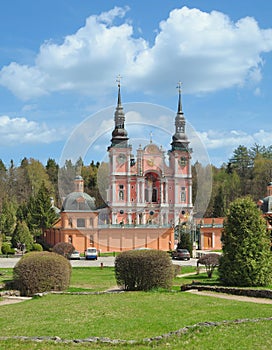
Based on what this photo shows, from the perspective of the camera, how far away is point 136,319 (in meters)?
12.1

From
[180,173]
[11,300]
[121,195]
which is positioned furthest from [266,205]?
[11,300]

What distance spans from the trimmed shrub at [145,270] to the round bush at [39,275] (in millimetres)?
2346

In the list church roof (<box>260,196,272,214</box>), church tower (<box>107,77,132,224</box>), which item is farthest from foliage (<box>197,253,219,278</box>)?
church roof (<box>260,196,272,214</box>)

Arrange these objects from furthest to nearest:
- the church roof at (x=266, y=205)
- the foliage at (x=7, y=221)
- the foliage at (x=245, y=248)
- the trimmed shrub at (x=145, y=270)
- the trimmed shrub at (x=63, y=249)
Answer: the foliage at (x=7, y=221)
the church roof at (x=266, y=205)
the trimmed shrub at (x=63, y=249)
the foliage at (x=245, y=248)
the trimmed shrub at (x=145, y=270)

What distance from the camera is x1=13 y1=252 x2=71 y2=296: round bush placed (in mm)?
18953

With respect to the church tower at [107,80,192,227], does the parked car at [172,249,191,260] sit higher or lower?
lower

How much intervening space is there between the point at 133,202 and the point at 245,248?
3873cm

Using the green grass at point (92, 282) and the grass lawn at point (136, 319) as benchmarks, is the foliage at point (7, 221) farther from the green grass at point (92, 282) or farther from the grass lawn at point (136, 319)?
the grass lawn at point (136, 319)

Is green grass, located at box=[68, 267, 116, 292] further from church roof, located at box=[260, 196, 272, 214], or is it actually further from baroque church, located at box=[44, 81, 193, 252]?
church roof, located at box=[260, 196, 272, 214]

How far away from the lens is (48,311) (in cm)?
1377

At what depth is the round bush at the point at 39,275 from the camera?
18953mm

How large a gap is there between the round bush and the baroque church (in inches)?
1227

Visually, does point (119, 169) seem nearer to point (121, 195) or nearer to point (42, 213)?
point (121, 195)

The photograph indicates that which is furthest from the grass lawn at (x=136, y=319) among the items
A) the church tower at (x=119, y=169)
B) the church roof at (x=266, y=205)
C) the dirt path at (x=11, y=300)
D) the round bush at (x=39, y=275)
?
the church roof at (x=266, y=205)
